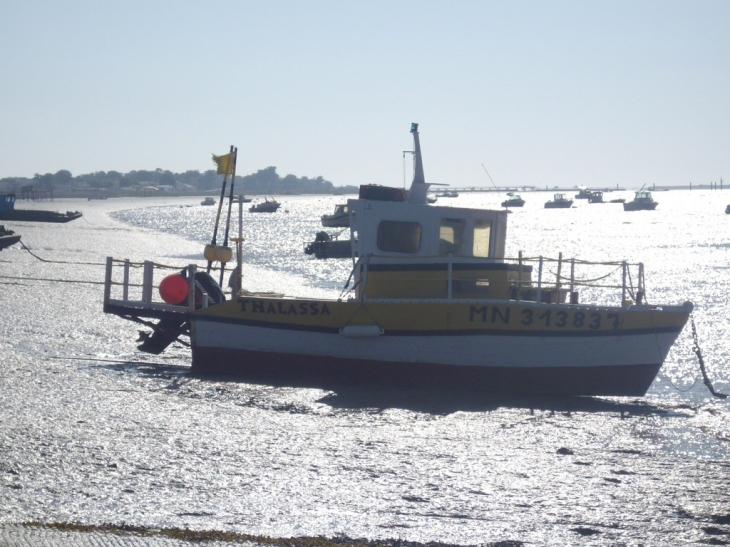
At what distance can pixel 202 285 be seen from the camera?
1380cm

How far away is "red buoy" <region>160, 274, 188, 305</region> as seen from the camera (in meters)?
13.5

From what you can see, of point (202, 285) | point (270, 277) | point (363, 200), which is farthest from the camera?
point (270, 277)

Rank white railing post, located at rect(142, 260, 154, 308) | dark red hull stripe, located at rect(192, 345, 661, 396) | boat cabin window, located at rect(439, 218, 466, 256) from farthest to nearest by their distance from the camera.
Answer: white railing post, located at rect(142, 260, 154, 308) → boat cabin window, located at rect(439, 218, 466, 256) → dark red hull stripe, located at rect(192, 345, 661, 396)

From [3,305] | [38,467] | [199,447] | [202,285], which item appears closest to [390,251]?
[202,285]

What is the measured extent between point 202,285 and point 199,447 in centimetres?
525

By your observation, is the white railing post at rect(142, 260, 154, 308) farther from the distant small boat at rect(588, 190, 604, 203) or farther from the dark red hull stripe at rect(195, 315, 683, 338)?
the distant small boat at rect(588, 190, 604, 203)

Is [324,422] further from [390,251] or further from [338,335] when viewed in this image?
[390,251]

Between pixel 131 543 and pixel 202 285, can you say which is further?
pixel 202 285

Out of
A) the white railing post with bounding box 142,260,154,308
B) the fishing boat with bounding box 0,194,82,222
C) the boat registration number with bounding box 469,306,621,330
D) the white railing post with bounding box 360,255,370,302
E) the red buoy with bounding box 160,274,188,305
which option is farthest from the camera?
the fishing boat with bounding box 0,194,82,222

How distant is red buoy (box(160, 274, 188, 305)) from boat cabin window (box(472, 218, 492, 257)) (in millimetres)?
4543

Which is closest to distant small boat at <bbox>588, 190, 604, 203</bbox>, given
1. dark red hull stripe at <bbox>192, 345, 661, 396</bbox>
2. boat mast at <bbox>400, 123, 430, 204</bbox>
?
boat mast at <bbox>400, 123, 430, 204</bbox>

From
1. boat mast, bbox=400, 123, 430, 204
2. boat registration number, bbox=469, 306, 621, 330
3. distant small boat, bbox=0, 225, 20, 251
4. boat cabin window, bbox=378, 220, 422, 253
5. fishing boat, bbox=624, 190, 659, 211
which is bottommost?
distant small boat, bbox=0, 225, 20, 251

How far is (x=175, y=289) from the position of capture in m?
13.5

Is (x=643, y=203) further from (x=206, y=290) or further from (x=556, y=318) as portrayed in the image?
(x=556, y=318)
